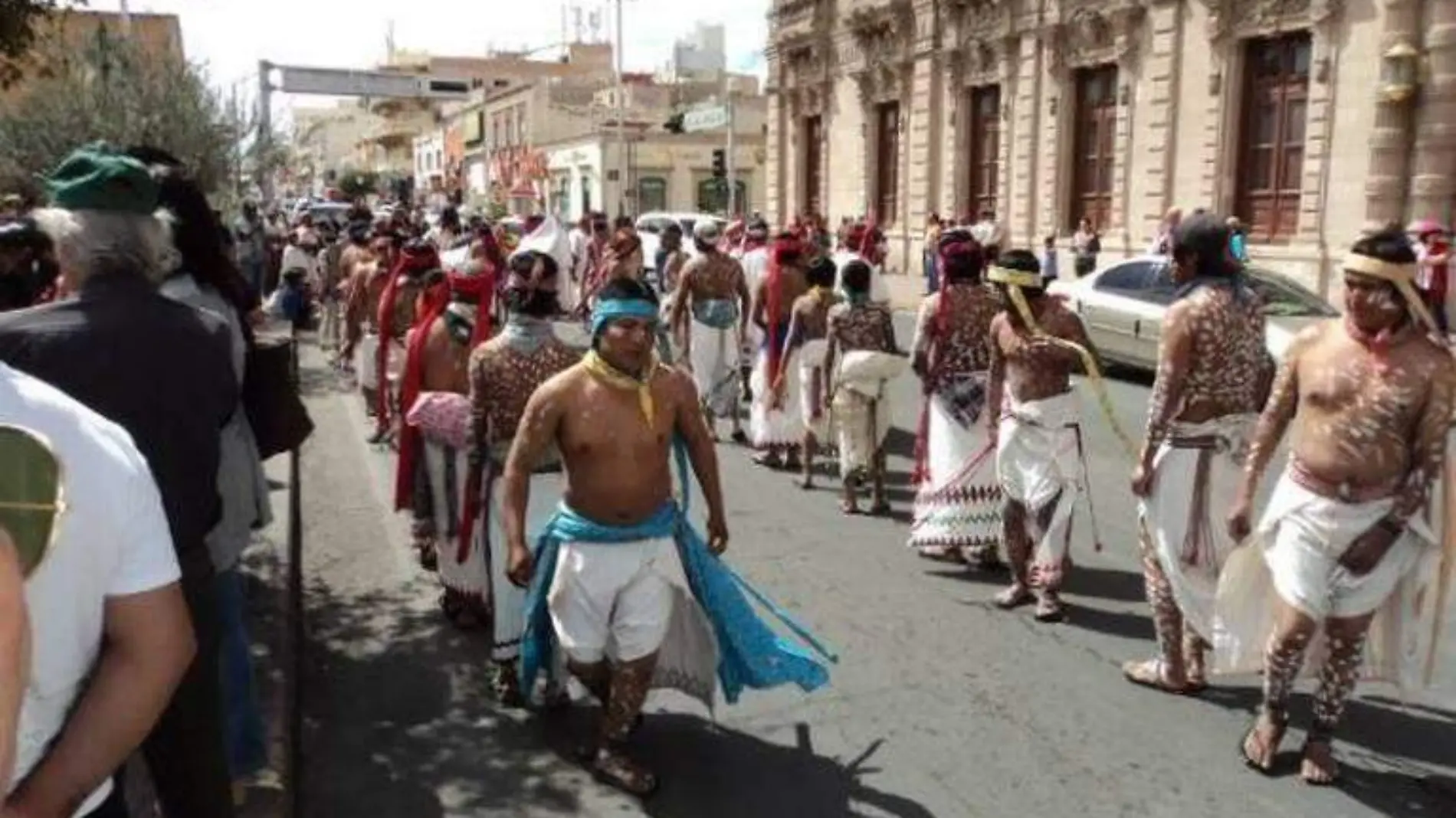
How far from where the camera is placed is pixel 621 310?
416 centimetres

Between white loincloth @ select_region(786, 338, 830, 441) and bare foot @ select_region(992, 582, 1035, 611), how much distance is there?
264 cm

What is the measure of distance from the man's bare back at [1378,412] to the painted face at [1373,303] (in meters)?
0.07

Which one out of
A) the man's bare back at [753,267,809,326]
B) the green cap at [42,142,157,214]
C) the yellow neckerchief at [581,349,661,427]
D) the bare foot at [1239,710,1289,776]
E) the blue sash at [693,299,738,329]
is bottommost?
the bare foot at [1239,710,1289,776]

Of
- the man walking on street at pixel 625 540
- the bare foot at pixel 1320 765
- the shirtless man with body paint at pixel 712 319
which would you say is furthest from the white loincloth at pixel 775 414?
the bare foot at pixel 1320 765

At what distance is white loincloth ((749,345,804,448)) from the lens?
9383mm

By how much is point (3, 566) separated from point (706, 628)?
126 inches

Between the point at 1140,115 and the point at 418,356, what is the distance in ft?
69.6

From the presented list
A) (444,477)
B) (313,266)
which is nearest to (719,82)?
(313,266)

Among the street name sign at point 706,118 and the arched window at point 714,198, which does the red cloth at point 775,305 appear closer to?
the street name sign at point 706,118

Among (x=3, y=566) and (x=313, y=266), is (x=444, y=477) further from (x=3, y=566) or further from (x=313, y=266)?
(x=313, y=266)

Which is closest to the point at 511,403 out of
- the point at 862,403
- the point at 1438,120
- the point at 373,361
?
the point at 862,403

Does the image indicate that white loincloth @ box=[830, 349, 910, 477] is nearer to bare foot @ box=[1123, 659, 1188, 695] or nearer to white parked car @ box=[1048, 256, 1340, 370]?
bare foot @ box=[1123, 659, 1188, 695]

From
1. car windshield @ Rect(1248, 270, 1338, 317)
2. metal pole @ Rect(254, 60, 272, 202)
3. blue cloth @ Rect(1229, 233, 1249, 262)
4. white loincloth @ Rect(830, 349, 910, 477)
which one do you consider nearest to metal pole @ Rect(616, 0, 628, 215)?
metal pole @ Rect(254, 60, 272, 202)

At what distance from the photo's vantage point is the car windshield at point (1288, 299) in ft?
43.0
